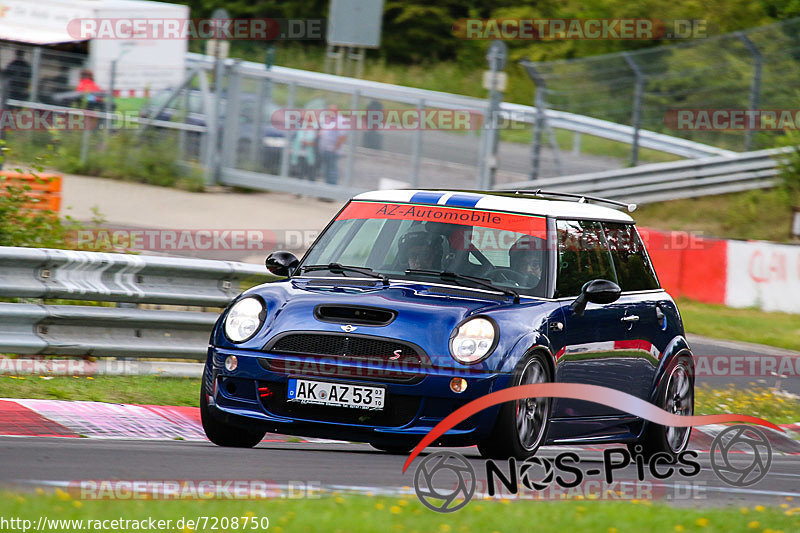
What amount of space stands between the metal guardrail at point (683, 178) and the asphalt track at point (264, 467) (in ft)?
52.4

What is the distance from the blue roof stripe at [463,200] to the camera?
8.34m

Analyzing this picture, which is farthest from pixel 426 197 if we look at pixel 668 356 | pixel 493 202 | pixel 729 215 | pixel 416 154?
pixel 729 215

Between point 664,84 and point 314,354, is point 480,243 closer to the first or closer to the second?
point 314,354

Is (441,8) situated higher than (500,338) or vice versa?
(441,8)

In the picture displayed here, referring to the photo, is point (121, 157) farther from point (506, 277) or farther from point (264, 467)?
point (264, 467)

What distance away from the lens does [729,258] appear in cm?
1888

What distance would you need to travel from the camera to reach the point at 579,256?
8.44m

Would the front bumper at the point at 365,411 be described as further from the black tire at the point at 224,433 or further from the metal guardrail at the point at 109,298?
the metal guardrail at the point at 109,298

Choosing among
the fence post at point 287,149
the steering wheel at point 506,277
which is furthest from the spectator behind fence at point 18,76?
the steering wheel at point 506,277

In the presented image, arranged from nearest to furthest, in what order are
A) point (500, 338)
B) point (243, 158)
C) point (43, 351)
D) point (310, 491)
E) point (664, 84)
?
point (310, 491) < point (500, 338) < point (43, 351) < point (664, 84) < point (243, 158)

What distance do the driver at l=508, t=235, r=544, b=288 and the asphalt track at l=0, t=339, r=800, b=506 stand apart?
1.09 metres

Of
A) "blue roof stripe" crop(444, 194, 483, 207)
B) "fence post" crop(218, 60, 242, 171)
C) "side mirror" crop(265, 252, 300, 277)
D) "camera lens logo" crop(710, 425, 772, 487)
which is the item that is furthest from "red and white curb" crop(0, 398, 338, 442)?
"fence post" crop(218, 60, 242, 171)

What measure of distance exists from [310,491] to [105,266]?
4483mm

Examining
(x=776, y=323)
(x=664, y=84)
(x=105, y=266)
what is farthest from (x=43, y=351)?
(x=664, y=84)
